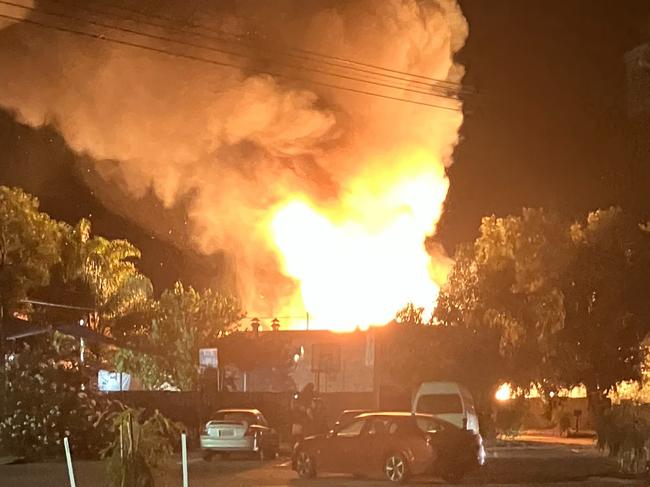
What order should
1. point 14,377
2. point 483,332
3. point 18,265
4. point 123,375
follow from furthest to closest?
point 123,375 < point 18,265 < point 483,332 < point 14,377

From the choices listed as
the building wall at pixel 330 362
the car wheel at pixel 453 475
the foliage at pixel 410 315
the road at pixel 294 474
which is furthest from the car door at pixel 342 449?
the building wall at pixel 330 362

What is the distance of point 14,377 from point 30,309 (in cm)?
1851

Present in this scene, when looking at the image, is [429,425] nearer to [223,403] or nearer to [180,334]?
[223,403]

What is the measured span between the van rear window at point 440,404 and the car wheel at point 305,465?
19.8 ft

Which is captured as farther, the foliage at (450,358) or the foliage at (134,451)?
the foliage at (450,358)

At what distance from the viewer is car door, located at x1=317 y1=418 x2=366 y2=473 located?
2131 cm

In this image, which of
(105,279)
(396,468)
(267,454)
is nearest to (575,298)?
(267,454)

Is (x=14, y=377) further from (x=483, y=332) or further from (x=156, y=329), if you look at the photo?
(x=156, y=329)

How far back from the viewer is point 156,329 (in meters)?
50.3

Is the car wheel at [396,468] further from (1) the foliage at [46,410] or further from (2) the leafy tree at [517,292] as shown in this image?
(2) the leafy tree at [517,292]

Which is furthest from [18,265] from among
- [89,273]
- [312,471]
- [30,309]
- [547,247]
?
[312,471]

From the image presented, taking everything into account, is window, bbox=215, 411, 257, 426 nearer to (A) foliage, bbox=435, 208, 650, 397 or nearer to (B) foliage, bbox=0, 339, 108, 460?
(B) foliage, bbox=0, 339, 108, 460

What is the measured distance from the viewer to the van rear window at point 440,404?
2705cm

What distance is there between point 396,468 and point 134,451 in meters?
9.37
